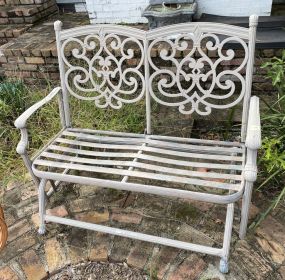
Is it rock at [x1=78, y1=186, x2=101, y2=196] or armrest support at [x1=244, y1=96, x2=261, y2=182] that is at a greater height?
armrest support at [x1=244, y1=96, x2=261, y2=182]

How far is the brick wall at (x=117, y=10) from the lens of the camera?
12.4 ft

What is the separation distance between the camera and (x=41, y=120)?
Result: 10.1ft

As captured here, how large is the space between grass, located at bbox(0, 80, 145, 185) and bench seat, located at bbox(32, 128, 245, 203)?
0.43m

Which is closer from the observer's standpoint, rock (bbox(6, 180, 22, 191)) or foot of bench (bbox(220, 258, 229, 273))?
foot of bench (bbox(220, 258, 229, 273))

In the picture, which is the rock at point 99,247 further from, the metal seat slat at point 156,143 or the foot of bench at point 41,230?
the metal seat slat at point 156,143

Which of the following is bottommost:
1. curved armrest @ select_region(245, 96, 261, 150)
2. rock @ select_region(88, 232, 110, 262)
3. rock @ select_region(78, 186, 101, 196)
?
rock @ select_region(88, 232, 110, 262)

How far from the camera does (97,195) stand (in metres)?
2.53

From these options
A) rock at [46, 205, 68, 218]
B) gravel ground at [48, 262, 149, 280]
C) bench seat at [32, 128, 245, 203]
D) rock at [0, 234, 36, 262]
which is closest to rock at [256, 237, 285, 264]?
bench seat at [32, 128, 245, 203]

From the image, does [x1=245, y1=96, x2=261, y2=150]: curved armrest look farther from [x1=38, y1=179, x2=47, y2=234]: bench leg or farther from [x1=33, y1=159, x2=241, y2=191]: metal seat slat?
[x1=38, y1=179, x2=47, y2=234]: bench leg

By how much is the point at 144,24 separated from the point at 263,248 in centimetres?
267

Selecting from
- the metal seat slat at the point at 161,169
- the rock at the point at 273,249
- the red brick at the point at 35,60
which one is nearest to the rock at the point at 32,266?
the metal seat slat at the point at 161,169

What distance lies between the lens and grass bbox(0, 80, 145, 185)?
2.89 metres

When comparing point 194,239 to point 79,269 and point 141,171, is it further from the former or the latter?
point 79,269

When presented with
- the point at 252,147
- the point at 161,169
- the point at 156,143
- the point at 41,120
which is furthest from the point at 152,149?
the point at 41,120
